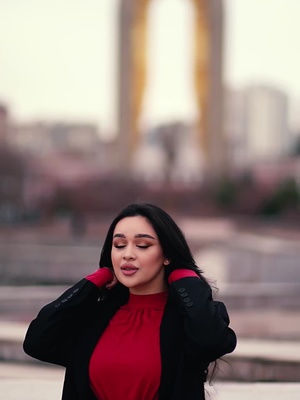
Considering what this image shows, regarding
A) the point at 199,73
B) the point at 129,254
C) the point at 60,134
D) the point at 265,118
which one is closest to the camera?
the point at 129,254

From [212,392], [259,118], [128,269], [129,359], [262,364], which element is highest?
[259,118]

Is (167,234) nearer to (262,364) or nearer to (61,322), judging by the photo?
(61,322)

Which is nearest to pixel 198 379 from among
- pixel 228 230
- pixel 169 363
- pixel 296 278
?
pixel 169 363

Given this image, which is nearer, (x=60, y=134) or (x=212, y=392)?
(x=212, y=392)

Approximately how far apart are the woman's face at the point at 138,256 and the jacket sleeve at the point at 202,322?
9 cm

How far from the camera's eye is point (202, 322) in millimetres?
1616

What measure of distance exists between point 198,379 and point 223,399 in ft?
4.02

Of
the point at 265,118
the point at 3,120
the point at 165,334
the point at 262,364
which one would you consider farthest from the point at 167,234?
the point at 265,118

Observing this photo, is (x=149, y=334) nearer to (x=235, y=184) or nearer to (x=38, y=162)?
(x=235, y=184)

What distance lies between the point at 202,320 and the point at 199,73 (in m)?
25.0

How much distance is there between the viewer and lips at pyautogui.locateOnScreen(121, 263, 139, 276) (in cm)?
175

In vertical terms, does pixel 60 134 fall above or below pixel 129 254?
below

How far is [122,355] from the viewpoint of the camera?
5.42ft

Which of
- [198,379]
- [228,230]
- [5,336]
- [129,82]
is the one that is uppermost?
[129,82]
